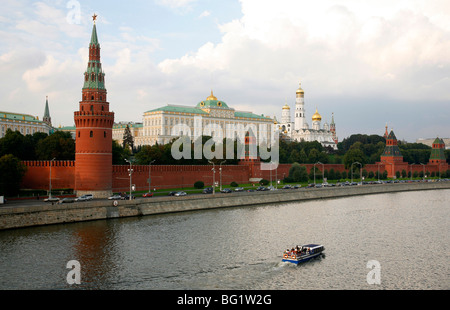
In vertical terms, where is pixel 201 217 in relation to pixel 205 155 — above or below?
below

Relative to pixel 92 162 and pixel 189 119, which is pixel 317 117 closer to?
pixel 189 119

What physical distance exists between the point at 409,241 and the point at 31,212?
28251 mm

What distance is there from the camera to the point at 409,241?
119 feet

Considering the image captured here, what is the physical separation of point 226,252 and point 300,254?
4.64 metres

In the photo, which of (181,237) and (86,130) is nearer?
(181,237)

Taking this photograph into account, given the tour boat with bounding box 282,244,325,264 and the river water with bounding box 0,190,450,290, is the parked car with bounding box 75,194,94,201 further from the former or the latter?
the tour boat with bounding box 282,244,325,264

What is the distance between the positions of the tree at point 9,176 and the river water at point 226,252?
12220mm

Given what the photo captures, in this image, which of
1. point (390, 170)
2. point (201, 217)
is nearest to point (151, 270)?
point (201, 217)

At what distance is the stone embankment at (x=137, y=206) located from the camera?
3800cm

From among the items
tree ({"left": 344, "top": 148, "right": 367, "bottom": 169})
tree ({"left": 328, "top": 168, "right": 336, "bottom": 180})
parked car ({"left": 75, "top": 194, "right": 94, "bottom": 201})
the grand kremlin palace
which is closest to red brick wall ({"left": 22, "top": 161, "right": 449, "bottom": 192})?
parked car ({"left": 75, "top": 194, "right": 94, "bottom": 201})

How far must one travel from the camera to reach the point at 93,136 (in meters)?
53.5

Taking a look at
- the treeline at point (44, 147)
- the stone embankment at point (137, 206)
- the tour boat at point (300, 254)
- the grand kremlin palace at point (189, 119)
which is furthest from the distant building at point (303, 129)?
the tour boat at point (300, 254)

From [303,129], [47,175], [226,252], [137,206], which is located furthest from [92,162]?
[303,129]
